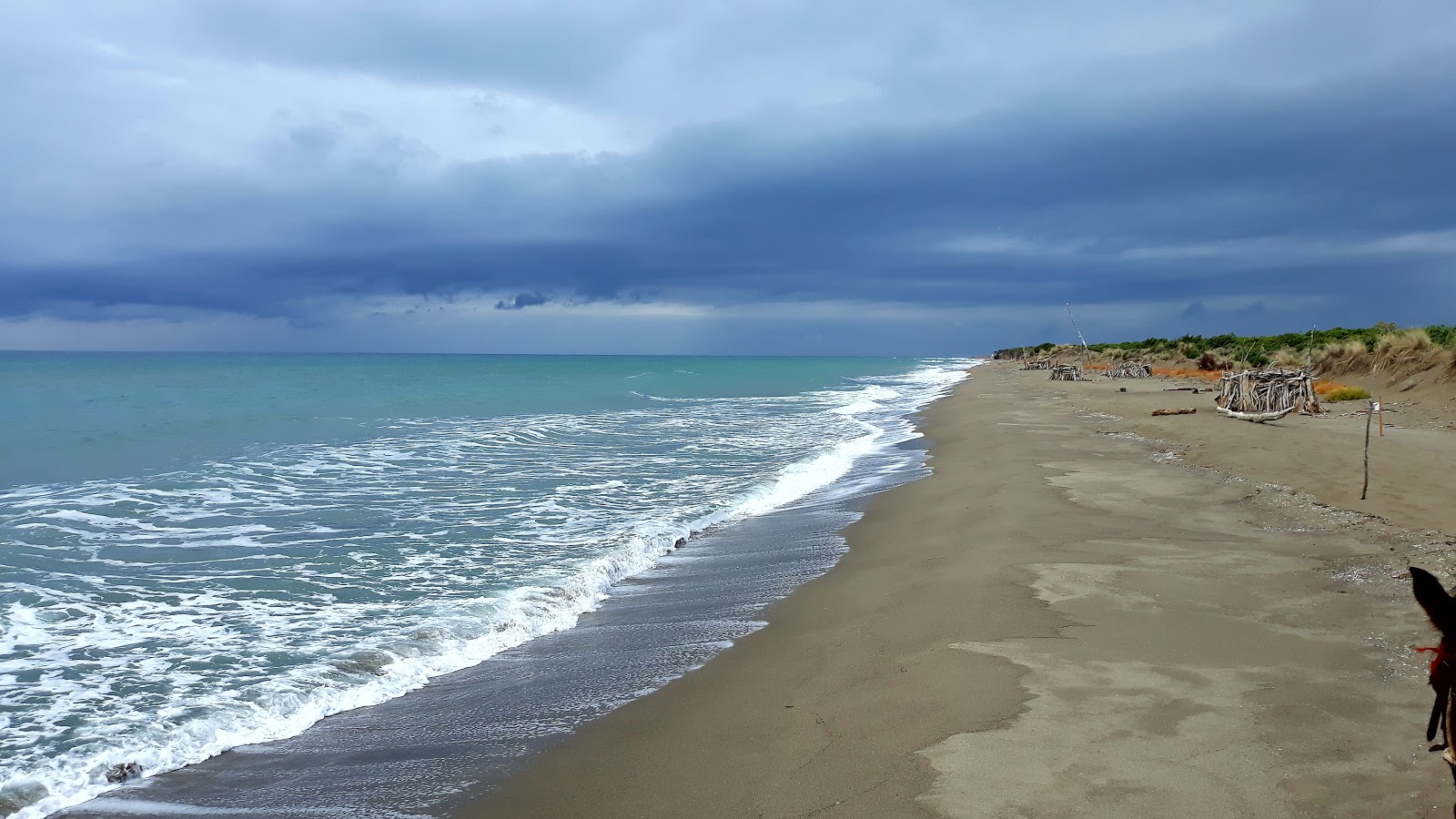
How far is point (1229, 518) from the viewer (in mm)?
9805

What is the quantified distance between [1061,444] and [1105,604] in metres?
11.7

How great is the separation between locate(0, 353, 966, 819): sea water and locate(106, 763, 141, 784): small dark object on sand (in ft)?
0.23

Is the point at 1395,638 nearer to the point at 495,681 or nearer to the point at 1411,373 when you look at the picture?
the point at 495,681

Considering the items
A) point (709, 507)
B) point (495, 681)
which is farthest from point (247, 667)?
point (709, 507)

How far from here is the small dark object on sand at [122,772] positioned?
4.70 m

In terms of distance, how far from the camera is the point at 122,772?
4738 millimetres

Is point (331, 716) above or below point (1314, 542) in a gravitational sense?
below

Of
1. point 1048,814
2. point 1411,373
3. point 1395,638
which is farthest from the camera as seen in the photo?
point 1411,373

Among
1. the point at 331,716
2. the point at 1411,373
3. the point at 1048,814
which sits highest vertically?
the point at 1411,373

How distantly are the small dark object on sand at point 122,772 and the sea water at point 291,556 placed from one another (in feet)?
0.23

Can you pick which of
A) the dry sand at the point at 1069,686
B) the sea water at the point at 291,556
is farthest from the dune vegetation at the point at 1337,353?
the sea water at the point at 291,556

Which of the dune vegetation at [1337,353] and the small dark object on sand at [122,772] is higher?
the dune vegetation at [1337,353]

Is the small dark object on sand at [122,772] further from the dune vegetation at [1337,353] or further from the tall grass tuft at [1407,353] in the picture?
the tall grass tuft at [1407,353]

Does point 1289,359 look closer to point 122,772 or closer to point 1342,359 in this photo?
point 1342,359
